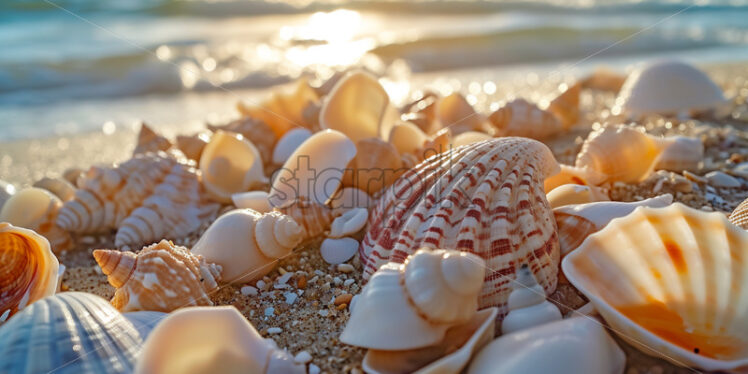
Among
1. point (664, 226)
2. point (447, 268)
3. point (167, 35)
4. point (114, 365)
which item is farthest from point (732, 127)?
point (167, 35)

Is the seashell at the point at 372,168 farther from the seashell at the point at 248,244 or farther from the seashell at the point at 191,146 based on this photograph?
the seashell at the point at 191,146

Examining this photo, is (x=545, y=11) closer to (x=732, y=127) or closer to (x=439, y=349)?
(x=732, y=127)

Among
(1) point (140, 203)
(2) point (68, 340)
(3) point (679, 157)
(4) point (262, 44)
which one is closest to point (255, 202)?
(1) point (140, 203)

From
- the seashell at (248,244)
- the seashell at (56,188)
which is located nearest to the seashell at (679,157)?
the seashell at (248,244)

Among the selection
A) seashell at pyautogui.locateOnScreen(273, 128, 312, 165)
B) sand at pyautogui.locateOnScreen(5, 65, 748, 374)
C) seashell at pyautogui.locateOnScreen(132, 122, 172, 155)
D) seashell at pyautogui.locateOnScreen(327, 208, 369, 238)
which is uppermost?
seashell at pyautogui.locateOnScreen(132, 122, 172, 155)

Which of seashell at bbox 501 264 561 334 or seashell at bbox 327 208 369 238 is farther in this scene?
seashell at bbox 327 208 369 238

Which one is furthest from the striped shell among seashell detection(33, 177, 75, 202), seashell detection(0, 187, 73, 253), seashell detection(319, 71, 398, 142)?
seashell detection(319, 71, 398, 142)

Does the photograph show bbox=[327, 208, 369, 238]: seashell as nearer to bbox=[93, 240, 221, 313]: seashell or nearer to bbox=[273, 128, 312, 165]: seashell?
bbox=[93, 240, 221, 313]: seashell

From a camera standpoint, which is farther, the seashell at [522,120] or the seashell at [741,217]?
the seashell at [522,120]
